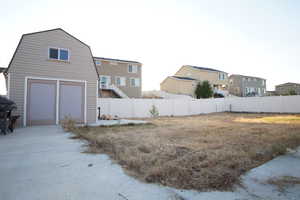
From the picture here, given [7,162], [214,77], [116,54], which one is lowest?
[7,162]

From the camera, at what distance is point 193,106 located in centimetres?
1777

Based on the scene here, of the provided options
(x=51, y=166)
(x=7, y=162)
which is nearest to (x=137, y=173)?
(x=51, y=166)

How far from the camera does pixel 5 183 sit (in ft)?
7.02

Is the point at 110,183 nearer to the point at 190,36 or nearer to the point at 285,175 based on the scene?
the point at 285,175

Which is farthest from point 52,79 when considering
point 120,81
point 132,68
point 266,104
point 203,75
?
point 203,75

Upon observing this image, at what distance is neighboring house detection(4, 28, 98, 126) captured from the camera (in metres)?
7.66

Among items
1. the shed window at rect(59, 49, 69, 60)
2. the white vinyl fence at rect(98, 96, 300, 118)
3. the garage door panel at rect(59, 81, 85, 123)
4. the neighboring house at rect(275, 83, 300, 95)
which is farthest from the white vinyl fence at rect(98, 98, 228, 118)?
the neighboring house at rect(275, 83, 300, 95)

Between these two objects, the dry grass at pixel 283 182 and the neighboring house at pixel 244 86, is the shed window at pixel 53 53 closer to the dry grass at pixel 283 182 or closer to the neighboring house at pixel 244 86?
the dry grass at pixel 283 182

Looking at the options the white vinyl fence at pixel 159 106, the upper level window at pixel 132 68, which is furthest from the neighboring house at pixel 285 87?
the upper level window at pixel 132 68

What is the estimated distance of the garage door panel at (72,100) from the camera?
27.7ft

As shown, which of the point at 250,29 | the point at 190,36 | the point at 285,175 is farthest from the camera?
the point at 190,36

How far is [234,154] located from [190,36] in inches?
467

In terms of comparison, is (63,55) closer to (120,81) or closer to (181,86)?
(120,81)

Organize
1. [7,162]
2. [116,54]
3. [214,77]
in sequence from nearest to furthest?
1. [7,162]
2. [116,54]
3. [214,77]
